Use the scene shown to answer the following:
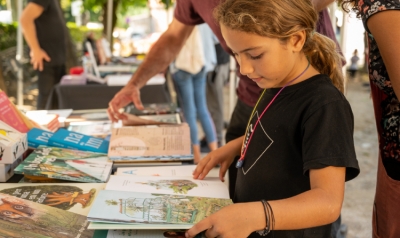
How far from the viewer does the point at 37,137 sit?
1616 millimetres

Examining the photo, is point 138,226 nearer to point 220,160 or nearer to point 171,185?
point 171,185

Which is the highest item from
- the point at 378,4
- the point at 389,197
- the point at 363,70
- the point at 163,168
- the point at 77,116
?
the point at 378,4

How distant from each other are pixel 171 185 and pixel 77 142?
1.74 ft

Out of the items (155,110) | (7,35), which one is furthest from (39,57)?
(7,35)

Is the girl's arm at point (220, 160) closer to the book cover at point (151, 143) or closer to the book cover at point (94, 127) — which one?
the book cover at point (151, 143)

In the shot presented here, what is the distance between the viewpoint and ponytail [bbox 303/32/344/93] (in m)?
1.17

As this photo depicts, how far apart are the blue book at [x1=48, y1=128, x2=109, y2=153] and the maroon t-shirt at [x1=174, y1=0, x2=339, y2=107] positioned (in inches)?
21.8

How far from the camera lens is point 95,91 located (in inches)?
122

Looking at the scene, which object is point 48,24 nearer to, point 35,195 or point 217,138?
point 217,138

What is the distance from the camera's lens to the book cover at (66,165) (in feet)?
4.42

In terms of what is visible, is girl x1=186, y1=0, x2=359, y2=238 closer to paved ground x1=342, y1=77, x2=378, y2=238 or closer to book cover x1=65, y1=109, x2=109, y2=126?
paved ground x1=342, y1=77, x2=378, y2=238

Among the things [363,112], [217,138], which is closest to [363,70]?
[363,112]

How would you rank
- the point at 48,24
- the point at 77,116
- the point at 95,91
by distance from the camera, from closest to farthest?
the point at 77,116, the point at 95,91, the point at 48,24

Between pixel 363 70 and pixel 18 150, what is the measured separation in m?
7.75
